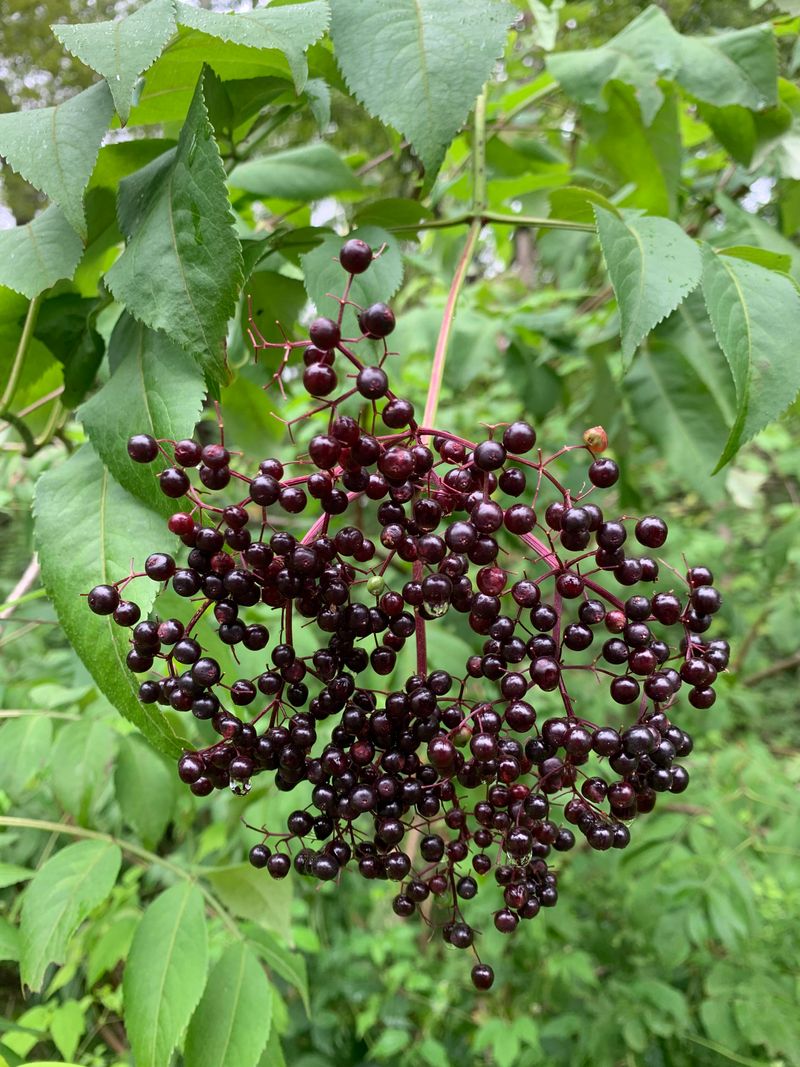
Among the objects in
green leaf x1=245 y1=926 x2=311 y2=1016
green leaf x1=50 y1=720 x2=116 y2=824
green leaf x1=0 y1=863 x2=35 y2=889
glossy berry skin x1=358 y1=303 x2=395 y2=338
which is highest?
glossy berry skin x1=358 y1=303 x2=395 y2=338

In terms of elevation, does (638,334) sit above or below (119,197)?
below

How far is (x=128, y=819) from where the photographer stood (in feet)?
4.23

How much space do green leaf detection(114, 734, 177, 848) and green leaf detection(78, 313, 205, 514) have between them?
0.73 meters

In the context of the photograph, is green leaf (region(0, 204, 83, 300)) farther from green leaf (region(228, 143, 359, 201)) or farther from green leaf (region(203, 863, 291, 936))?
green leaf (region(203, 863, 291, 936))

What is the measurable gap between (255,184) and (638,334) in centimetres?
86

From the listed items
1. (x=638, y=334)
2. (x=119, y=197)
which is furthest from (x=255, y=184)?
(x=638, y=334)

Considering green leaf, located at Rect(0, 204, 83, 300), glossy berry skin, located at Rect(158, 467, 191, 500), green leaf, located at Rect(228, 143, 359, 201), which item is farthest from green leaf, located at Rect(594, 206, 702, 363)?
green leaf, located at Rect(228, 143, 359, 201)

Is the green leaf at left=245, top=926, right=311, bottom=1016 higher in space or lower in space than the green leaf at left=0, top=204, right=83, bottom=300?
lower

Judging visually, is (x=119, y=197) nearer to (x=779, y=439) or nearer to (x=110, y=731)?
(x=110, y=731)

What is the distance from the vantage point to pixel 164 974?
0.97 metres

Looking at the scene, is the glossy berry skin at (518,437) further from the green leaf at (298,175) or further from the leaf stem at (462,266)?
the green leaf at (298,175)

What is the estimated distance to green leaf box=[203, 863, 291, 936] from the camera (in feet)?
3.91

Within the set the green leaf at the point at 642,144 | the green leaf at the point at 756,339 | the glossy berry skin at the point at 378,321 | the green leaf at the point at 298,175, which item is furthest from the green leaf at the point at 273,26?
the green leaf at the point at 642,144

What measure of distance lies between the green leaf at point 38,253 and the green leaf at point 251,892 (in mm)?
880
